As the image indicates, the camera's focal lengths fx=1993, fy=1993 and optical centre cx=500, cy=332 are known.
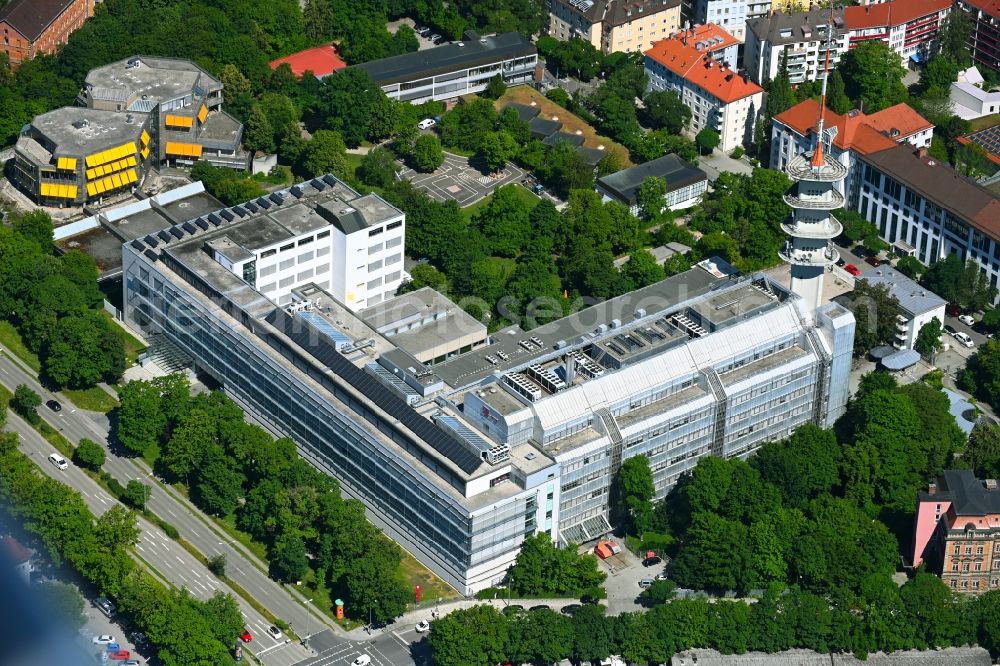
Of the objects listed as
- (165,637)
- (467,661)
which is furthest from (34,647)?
(467,661)

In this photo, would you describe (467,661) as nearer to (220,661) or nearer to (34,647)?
(220,661)

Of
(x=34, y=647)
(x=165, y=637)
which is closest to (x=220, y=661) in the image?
(x=165, y=637)

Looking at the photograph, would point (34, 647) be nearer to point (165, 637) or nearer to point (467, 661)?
point (165, 637)

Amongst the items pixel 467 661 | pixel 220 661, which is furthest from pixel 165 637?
pixel 467 661

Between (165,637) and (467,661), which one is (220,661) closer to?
(165,637)

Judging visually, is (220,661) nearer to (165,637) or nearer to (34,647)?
(165,637)
